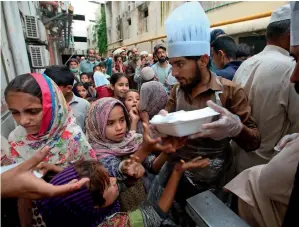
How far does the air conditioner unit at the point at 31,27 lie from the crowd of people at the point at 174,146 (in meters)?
3.44

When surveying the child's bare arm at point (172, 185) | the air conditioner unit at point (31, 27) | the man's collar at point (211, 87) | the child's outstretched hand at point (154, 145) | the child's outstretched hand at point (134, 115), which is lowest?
the child's bare arm at point (172, 185)

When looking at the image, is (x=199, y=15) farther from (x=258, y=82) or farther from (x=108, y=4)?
(x=108, y=4)

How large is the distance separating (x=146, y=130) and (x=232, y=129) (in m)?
0.51

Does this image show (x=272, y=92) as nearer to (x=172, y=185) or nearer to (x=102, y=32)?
(x=172, y=185)

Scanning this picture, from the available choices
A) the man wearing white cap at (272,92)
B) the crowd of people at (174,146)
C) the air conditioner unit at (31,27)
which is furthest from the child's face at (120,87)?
the air conditioner unit at (31,27)

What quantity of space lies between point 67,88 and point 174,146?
1.57 meters

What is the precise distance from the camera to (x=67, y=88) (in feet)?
7.37

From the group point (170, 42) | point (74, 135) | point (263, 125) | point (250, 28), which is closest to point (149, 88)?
point (170, 42)

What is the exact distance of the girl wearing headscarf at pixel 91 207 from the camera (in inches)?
31.1

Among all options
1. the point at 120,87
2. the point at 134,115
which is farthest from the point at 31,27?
the point at 134,115

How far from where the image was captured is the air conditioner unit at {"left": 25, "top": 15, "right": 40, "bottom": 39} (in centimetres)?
397

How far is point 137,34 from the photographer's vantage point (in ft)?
55.6

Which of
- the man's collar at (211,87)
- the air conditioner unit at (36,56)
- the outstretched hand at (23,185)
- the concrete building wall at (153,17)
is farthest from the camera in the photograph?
the concrete building wall at (153,17)

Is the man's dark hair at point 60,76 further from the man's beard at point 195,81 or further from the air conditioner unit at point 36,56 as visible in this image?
the air conditioner unit at point 36,56
